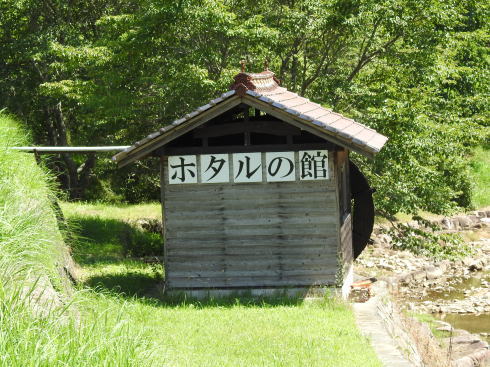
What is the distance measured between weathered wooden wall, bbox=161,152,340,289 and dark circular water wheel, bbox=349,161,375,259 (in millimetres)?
4347

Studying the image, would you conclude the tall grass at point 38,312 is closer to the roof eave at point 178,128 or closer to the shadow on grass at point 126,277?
the roof eave at point 178,128

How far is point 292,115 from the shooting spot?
12953 mm

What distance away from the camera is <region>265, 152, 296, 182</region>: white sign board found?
13523 mm

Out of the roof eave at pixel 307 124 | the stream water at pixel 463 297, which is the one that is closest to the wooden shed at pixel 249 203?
the roof eave at pixel 307 124

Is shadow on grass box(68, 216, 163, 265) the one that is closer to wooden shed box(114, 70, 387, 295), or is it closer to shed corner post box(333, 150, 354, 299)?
wooden shed box(114, 70, 387, 295)

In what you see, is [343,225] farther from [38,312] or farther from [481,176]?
[481,176]

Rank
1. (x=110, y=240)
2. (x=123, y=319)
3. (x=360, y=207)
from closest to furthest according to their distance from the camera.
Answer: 1. (x=123, y=319)
2. (x=360, y=207)
3. (x=110, y=240)

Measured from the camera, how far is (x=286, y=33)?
776 inches

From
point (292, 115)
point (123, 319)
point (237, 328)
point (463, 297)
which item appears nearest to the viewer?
point (123, 319)

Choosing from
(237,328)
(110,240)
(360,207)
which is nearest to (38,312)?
(237,328)

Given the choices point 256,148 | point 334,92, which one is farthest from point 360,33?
point 256,148

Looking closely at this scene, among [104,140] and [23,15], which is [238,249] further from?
[23,15]

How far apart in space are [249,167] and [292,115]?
1.34 metres

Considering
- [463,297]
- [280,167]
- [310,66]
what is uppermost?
[310,66]
